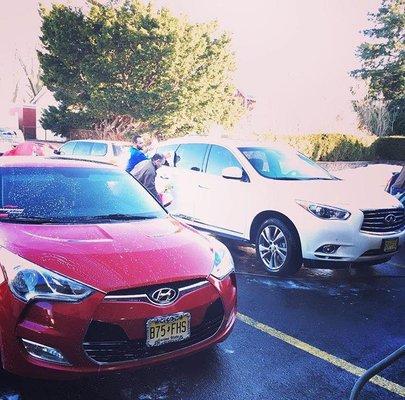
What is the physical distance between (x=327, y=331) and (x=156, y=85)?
18.6 m

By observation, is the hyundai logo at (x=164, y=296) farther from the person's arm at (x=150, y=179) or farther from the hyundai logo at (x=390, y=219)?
the person's arm at (x=150, y=179)

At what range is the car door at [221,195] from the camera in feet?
19.2

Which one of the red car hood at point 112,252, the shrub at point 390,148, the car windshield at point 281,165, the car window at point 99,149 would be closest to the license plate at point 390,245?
the car windshield at point 281,165

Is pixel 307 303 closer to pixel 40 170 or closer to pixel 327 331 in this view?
pixel 327 331

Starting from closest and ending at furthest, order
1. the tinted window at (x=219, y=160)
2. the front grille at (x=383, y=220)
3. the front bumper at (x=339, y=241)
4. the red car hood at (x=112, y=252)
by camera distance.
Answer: the red car hood at (x=112, y=252)
the front bumper at (x=339, y=241)
the front grille at (x=383, y=220)
the tinted window at (x=219, y=160)

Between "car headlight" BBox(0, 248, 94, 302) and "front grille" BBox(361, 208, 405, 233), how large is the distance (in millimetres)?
3651

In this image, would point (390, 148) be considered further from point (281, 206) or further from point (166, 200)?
point (166, 200)

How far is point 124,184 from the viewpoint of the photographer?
415cm

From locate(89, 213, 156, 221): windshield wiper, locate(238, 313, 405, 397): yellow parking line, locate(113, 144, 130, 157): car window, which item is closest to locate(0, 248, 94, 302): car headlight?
locate(89, 213, 156, 221): windshield wiper

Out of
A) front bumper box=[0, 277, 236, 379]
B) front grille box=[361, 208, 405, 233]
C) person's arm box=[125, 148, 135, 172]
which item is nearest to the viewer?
front bumper box=[0, 277, 236, 379]

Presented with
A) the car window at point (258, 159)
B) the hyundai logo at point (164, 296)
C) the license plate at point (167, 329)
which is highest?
the car window at point (258, 159)

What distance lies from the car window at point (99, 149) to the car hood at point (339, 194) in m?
7.64

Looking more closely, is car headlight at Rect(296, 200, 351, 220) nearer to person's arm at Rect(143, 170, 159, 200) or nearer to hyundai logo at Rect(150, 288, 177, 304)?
person's arm at Rect(143, 170, 159, 200)

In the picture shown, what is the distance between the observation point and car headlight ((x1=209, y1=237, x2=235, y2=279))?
9.86 ft
